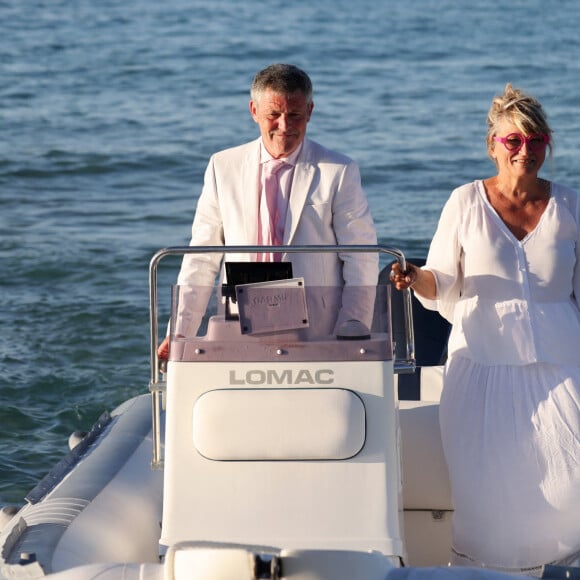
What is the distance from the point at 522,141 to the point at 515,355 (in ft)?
1.76

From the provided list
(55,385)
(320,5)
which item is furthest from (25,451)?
(320,5)

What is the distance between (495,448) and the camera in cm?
310

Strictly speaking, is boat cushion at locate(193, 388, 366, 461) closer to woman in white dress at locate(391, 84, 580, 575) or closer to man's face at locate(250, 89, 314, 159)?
woman in white dress at locate(391, 84, 580, 575)

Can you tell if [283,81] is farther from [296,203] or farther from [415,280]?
[415,280]

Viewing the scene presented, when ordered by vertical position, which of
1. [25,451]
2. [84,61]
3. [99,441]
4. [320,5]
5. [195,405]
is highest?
[320,5]

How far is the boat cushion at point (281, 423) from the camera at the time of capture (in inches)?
107

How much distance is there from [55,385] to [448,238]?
382 centimetres

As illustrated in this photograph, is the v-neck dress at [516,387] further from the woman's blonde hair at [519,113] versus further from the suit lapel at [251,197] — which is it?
the suit lapel at [251,197]

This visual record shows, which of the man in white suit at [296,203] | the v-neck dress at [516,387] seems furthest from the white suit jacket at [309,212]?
the v-neck dress at [516,387]

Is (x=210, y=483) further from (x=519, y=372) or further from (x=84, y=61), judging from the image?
(x=84, y=61)

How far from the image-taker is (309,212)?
3.09m

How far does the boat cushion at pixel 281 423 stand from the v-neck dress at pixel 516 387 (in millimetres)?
513

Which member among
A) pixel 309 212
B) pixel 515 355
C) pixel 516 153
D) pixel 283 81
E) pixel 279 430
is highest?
pixel 283 81

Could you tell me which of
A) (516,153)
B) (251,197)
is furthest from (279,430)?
(516,153)
